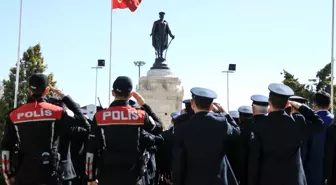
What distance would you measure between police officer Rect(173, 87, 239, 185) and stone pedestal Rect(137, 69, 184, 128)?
1548cm

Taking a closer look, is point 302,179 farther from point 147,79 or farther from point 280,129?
point 147,79

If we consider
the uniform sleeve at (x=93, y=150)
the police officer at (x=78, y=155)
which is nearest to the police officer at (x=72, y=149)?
the police officer at (x=78, y=155)

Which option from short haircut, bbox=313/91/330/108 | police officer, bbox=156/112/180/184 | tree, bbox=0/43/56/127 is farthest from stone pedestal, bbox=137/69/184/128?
short haircut, bbox=313/91/330/108

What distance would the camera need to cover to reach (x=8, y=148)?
4.74m

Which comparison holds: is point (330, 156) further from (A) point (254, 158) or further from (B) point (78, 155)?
(B) point (78, 155)

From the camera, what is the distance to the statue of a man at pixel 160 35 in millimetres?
21250

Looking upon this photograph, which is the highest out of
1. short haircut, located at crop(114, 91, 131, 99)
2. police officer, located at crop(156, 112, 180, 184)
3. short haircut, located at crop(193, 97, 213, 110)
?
short haircut, located at crop(114, 91, 131, 99)

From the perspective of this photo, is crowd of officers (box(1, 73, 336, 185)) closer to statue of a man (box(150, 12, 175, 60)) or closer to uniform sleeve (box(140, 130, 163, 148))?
uniform sleeve (box(140, 130, 163, 148))

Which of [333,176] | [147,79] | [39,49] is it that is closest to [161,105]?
[147,79]

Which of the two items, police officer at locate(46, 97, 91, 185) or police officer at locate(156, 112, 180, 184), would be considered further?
police officer at locate(156, 112, 180, 184)

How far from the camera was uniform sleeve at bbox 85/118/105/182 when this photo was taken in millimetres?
4688

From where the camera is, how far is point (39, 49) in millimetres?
27234

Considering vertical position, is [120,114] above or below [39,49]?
below

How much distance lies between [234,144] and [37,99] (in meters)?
2.11
